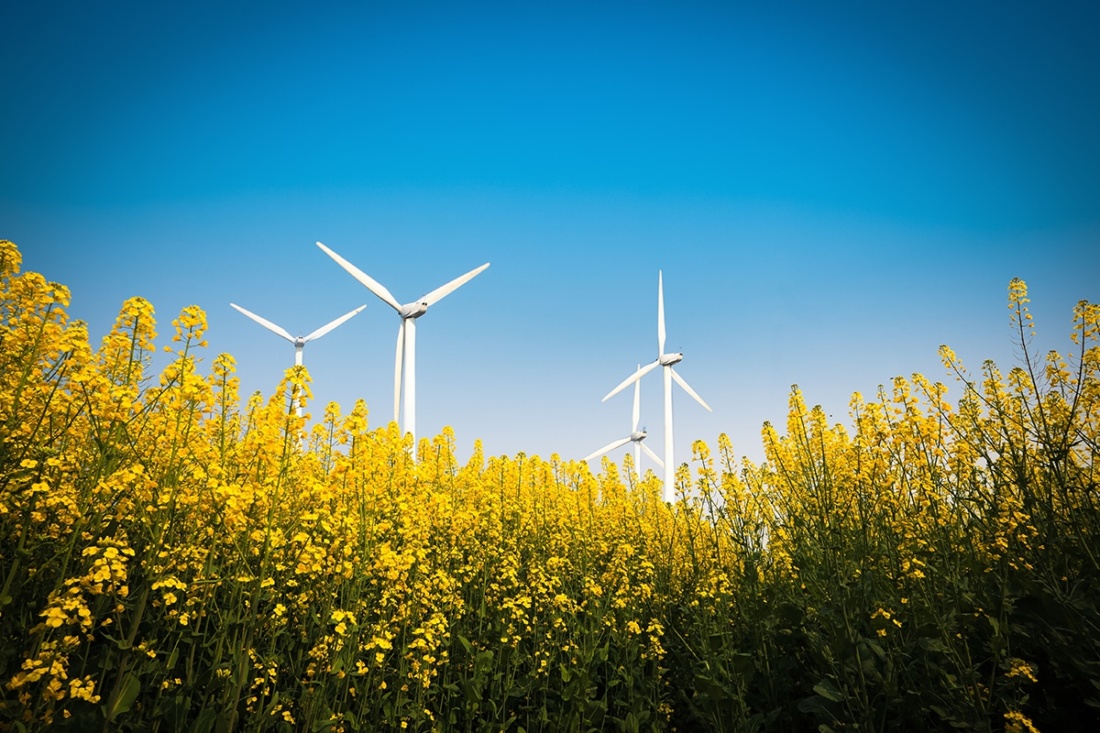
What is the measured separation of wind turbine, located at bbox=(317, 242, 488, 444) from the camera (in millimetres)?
18016

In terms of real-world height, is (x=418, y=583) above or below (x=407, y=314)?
below

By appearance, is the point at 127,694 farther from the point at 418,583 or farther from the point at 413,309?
the point at 413,309

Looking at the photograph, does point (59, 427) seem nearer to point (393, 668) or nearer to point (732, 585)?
point (393, 668)

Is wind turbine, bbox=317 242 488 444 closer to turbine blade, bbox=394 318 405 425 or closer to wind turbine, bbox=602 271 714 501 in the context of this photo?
turbine blade, bbox=394 318 405 425

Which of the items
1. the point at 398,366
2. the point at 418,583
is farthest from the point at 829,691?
the point at 398,366

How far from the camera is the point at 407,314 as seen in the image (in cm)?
2009

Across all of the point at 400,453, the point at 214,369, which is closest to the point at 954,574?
the point at 400,453

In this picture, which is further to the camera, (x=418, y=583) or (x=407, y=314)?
(x=407, y=314)

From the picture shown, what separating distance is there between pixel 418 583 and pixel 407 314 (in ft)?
52.8

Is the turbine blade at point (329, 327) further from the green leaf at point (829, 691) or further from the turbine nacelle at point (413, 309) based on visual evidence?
the green leaf at point (829, 691)

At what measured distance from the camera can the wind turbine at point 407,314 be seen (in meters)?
18.0

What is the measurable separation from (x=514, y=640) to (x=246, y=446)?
3008 mm

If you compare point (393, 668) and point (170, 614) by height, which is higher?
point (170, 614)

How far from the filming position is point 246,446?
4.84 m
